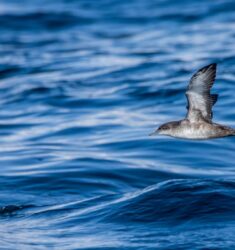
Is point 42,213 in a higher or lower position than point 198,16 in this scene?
lower

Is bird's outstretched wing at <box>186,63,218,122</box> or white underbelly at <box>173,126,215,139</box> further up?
bird's outstretched wing at <box>186,63,218,122</box>

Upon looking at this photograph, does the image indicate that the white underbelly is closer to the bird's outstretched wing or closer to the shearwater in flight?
the shearwater in flight

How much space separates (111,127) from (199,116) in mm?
7124

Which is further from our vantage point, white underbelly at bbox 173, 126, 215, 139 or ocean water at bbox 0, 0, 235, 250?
ocean water at bbox 0, 0, 235, 250

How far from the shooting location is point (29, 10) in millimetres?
36062

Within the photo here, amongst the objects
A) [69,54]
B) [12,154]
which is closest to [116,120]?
[12,154]

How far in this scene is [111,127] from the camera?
59.3 feet

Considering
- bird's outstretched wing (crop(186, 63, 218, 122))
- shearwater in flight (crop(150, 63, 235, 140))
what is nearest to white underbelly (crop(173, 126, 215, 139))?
shearwater in flight (crop(150, 63, 235, 140))

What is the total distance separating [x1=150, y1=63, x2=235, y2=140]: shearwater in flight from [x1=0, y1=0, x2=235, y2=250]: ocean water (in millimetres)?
1250

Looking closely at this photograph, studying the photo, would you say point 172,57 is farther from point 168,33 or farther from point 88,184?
point 88,184

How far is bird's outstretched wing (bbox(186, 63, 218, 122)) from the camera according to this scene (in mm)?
10711

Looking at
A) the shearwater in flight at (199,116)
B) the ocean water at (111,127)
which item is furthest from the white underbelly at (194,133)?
the ocean water at (111,127)

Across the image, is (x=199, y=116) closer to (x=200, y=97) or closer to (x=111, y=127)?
(x=200, y=97)

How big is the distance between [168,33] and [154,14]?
380 cm
